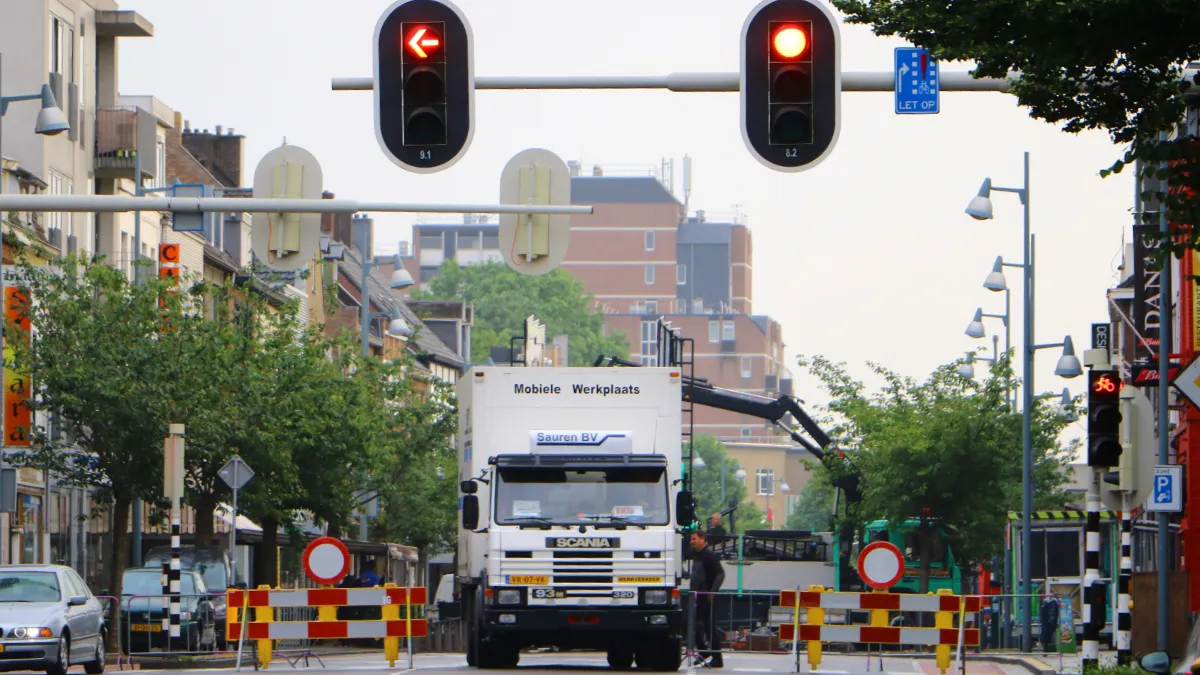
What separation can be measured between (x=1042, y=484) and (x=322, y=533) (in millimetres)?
21201

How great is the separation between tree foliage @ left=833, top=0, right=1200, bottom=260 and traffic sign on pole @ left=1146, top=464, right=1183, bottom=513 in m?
14.1

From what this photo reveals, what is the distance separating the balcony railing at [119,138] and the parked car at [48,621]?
30287 mm

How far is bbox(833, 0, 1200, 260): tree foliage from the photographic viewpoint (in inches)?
595

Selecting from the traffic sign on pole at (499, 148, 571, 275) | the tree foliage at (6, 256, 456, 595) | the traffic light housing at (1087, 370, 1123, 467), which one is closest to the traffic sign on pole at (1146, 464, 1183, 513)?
the traffic light housing at (1087, 370, 1123, 467)

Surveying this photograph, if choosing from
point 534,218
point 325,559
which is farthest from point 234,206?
point 325,559

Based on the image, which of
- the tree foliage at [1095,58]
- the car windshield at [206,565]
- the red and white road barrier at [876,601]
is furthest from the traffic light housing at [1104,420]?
the car windshield at [206,565]

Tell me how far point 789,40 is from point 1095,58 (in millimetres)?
2011

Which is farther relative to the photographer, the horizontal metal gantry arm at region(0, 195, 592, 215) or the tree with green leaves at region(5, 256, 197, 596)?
the tree with green leaves at region(5, 256, 197, 596)

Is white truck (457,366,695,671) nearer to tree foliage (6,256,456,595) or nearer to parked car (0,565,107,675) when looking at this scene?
parked car (0,565,107,675)

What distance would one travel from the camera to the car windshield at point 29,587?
2780 cm

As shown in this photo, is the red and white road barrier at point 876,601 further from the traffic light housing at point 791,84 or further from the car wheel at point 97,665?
the traffic light housing at point 791,84

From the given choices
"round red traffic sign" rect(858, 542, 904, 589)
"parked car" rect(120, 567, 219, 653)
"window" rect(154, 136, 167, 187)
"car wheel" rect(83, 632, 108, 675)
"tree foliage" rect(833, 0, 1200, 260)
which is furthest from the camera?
"window" rect(154, 136, 167, 187)

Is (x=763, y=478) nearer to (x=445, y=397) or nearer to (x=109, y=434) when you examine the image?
(x=445, y=397)

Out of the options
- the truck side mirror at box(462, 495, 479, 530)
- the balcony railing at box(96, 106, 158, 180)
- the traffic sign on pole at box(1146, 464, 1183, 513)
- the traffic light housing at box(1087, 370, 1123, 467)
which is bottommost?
the truck side mirror at box(462, 495, 479, 530)
